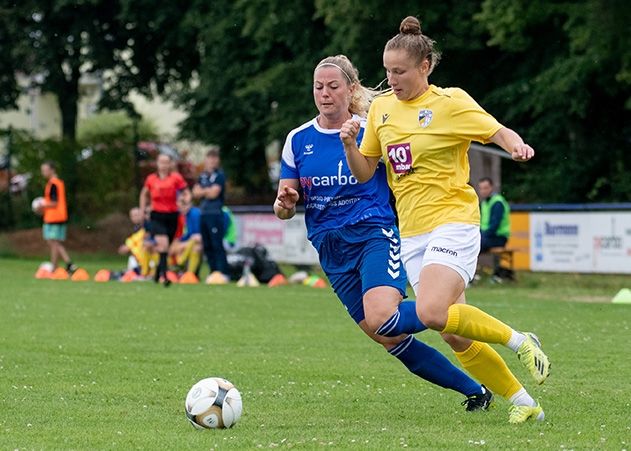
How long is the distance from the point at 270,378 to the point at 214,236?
12.0m

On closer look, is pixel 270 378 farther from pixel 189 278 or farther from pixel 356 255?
pixel 189 278

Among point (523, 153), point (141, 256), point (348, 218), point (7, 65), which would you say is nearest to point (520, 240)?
point (141, 256)

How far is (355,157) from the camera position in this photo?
7504 mm

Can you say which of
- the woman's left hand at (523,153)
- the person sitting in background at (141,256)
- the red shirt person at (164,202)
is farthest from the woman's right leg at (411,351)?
the person sitting in background at (141,256)

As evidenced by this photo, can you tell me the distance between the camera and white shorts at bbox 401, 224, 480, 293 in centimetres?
721

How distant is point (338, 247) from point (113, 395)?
1.90 meters

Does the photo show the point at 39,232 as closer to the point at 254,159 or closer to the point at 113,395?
the point at 254,159

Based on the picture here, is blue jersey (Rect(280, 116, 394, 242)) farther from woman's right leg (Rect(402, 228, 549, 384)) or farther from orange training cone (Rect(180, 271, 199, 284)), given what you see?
orange training cone (Rect(180, 271, 199, 284))

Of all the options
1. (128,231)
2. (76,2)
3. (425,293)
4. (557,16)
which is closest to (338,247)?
(425,293)

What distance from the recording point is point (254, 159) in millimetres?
34812

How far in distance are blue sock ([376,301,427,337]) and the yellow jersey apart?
0.46m

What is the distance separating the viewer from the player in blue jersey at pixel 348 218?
778 centimetres

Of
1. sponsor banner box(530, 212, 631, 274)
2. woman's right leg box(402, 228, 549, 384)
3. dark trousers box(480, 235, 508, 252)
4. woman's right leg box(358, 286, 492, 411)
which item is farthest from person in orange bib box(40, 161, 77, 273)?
woman's right leg box(402, 228, 549, 384)

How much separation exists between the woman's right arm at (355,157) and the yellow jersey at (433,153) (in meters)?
0.14
